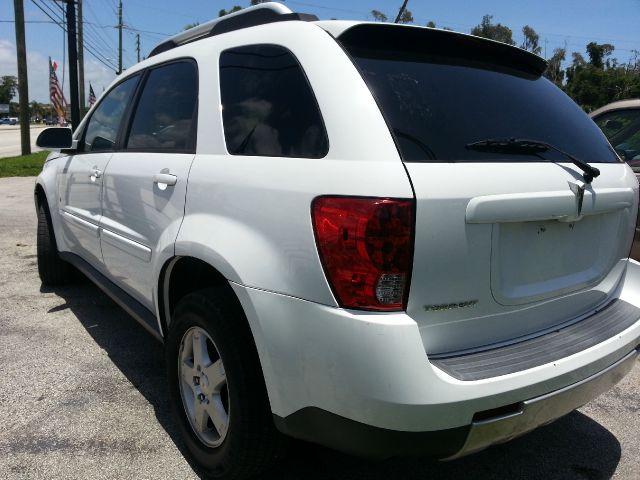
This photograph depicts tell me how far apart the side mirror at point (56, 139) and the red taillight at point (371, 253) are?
3141 mm

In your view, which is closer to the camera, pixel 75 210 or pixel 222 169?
A: pixel 222 169

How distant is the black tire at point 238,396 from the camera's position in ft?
6.51

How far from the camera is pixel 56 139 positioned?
4.11 meters

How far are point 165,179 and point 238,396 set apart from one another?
3.53 ft

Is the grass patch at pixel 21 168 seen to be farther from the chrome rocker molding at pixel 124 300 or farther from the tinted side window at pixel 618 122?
the tinted side window at pixel 618 122

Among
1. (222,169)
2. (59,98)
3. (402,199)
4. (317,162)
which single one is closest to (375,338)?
(402,199)

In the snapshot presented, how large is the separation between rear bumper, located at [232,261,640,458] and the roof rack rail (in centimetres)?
120

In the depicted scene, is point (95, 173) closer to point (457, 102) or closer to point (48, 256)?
point (48, 256)

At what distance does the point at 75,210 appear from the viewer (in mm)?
3902

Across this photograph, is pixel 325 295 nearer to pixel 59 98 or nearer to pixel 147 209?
pixel 147 209

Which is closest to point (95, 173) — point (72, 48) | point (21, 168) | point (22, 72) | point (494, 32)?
point (72, 48)

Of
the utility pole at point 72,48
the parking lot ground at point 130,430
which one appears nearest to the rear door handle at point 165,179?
the parking lot ground at point 130,430

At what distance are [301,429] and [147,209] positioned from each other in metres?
1.40

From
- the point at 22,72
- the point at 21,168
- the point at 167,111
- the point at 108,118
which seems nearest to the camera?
the point at 167,111
